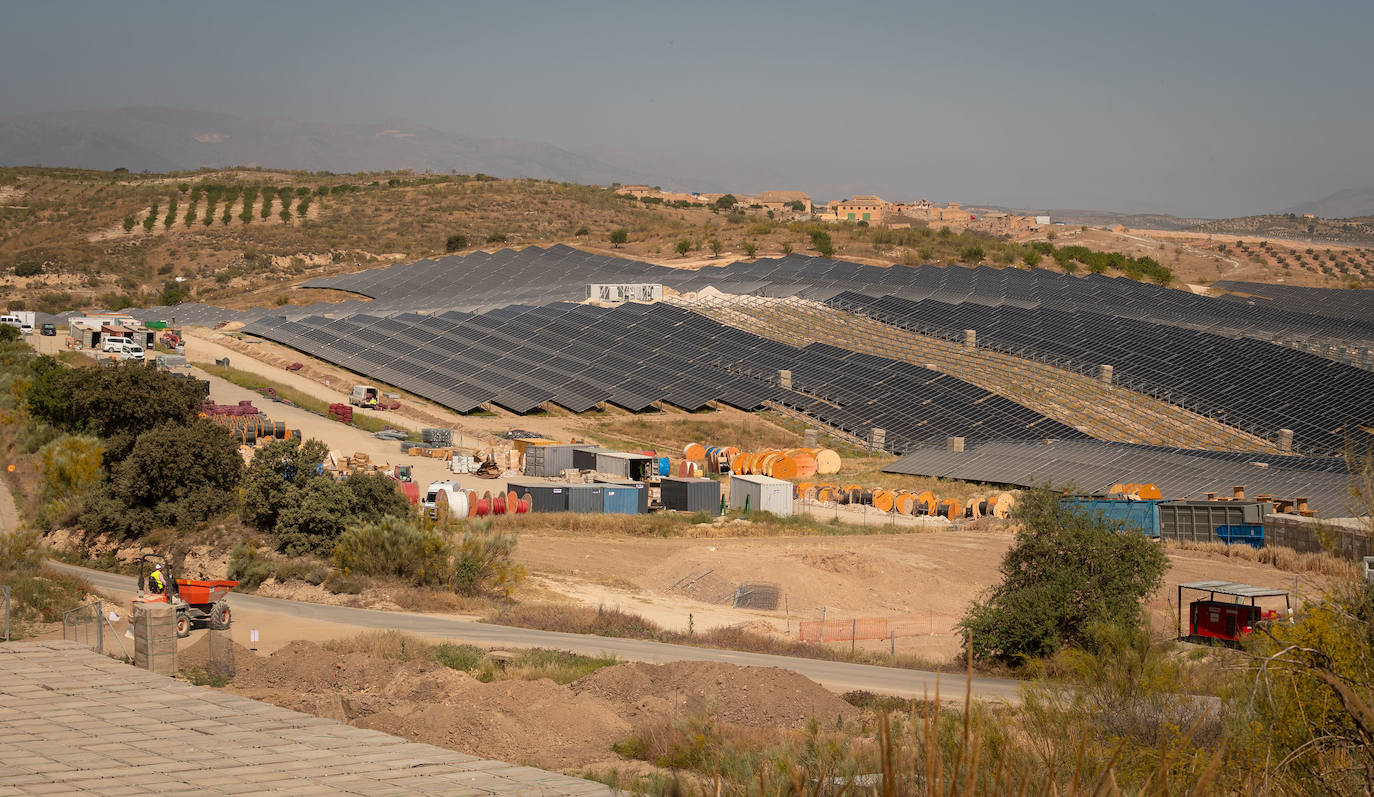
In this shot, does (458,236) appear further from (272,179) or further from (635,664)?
(635,664)

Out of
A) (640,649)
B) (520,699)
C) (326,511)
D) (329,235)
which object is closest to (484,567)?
(326,511)

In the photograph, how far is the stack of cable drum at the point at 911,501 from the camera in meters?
40.2

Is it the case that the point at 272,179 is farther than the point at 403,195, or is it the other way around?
the point at 272,179

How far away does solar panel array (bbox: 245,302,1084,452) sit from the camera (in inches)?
2119

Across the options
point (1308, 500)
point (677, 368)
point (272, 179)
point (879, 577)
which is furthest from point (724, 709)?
point (272, 179)

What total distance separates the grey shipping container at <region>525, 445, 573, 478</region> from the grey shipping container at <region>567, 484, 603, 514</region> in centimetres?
513

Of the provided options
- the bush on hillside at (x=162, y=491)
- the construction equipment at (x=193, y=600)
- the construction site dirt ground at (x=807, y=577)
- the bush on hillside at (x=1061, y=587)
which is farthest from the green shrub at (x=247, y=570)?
the bush on hillside at (x=1061, y=587)

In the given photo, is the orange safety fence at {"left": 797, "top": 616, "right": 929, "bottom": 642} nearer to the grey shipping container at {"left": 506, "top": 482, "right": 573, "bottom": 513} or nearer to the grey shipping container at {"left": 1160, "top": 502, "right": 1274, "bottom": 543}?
the grey shipping container at {"left": 1160, "top": 502, "right": 1274, "bottom": 543}

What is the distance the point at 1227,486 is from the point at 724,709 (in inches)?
1189

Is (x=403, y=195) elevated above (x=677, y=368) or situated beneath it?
elevated above

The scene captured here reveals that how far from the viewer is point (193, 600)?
2275 cm

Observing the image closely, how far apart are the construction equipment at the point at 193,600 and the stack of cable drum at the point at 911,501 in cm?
2283

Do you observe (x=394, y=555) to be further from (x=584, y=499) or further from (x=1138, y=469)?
(x=1138, y=469)

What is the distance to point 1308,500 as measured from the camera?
38.1m
